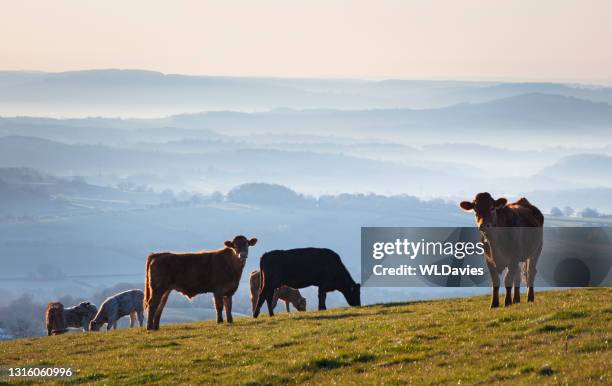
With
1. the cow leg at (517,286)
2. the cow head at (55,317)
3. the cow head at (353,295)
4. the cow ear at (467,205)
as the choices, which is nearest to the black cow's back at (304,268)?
the cow head at (353,295)

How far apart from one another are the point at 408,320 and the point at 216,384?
24.0 feet

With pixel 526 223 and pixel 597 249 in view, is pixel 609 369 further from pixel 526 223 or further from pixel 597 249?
pixel 597 249

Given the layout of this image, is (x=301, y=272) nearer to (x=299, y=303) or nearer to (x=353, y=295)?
(x=353, y=295)

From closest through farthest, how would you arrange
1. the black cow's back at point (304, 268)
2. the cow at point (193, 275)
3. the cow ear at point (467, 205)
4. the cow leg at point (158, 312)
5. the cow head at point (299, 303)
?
the cow ear at point (467, 205) < the cow leg at point (158, 312) < the cow at point (193, 275) < the black cow's back at point (304, 268) < the cow head at point (299, 303)

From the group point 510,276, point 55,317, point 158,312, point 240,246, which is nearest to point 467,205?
point 510,276

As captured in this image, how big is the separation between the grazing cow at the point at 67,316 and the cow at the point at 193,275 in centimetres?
1528

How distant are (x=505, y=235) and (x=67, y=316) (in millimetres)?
25787

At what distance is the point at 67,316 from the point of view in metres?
46.2

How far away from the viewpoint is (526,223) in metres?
26.8

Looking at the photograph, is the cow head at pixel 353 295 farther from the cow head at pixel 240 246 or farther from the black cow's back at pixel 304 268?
the cow head at pixel 240 246

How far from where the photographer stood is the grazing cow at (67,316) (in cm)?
4538

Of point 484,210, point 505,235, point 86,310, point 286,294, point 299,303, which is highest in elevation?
point 484,210

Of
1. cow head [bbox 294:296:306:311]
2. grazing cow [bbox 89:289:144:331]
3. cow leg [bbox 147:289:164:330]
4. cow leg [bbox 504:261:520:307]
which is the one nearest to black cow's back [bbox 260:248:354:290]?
cow head [bbox 294:296:306:311]

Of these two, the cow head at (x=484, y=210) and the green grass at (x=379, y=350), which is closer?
the green grass at (x=379, y=350)
